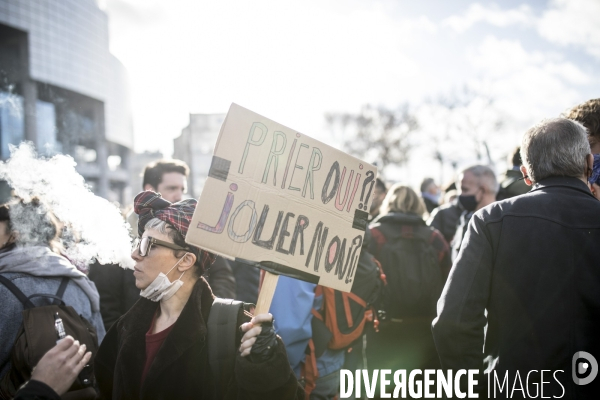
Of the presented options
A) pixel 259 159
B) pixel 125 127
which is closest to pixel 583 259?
pixel 259 159

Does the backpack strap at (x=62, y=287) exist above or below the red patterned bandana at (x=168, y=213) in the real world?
below

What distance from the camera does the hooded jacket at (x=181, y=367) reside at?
1.89 metres

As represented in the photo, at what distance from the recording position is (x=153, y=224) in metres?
2.41

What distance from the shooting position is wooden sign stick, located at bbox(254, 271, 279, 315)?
6.26 ft

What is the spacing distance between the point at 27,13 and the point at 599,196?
3577 centimetres

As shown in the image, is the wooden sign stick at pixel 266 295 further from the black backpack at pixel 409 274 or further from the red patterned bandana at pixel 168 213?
the black backpack at pixel 409 274

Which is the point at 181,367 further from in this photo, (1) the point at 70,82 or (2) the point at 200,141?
(1) the point at 70,82

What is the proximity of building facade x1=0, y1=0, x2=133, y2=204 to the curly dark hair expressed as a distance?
62.0ft


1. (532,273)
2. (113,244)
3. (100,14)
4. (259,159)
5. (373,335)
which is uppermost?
(100,14)

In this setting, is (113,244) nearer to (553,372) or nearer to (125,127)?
(553,372)

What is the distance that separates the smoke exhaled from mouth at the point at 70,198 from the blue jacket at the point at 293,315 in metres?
1.06

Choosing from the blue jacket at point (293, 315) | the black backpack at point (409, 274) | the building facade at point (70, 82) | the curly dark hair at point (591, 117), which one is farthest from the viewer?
the building facade at point (70, 82)

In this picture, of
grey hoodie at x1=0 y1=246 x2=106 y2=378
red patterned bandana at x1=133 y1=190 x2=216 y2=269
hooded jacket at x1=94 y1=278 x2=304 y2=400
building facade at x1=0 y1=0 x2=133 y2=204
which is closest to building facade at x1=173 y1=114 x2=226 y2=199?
grey hoodie at x1=0 y1=246 x2=106 y2=378

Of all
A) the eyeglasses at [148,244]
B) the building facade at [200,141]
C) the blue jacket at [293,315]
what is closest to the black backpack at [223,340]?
the eyeglasses at [148,244]
